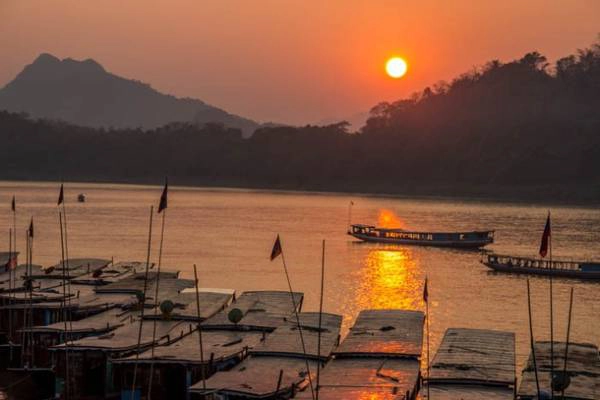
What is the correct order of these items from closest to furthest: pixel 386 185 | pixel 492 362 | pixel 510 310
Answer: pixel 492 362, pixel 510 310, pixel 386 185

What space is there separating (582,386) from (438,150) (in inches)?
6088

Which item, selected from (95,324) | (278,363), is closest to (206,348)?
(278,363)

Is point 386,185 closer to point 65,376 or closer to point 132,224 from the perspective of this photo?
point 132,224

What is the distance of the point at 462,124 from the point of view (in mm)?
186625

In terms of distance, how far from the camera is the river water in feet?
154

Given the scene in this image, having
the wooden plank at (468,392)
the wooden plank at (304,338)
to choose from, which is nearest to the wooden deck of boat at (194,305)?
the wooden plank at (304,338)

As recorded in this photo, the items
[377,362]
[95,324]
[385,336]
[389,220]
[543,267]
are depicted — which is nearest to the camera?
[377,362]

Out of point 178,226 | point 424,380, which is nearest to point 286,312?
point 424,380

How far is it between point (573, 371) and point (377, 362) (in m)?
5.02

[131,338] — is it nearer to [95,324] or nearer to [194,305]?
[95,324]

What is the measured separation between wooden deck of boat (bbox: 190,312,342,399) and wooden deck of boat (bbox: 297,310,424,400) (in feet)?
1.76

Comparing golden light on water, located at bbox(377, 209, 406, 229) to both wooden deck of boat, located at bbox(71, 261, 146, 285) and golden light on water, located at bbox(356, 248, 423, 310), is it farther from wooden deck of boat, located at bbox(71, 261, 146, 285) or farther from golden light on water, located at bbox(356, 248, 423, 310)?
wooden deck of boat, located at bbox(71, 261, 146, 285)

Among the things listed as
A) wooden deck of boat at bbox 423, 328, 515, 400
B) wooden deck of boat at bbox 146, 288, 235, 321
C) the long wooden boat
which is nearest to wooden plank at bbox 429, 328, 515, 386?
wooden deck of boat at bbox 423, 328, 515, 400

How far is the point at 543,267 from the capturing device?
59.7 metres
